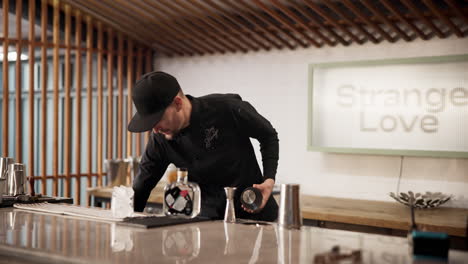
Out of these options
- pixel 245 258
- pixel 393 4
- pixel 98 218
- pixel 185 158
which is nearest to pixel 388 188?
pixel 393 4

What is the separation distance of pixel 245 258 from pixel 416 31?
3262 millimetres

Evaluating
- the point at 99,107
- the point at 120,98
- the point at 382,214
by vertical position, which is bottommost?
the point at 382,214

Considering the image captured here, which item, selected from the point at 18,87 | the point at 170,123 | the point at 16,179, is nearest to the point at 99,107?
the point at 18,87

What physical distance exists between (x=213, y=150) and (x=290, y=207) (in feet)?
2.53

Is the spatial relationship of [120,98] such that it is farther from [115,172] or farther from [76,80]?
[115,172]

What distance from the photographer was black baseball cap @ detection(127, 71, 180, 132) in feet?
8.39

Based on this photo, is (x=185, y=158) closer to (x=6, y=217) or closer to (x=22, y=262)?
(x=6, y=217)

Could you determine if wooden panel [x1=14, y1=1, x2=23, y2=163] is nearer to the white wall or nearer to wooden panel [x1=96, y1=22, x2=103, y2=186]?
wooden panel [x1=96, y1=22, x2=103, y2=186]

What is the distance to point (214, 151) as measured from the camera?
3.02 m

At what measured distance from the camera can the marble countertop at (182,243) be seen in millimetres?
1756

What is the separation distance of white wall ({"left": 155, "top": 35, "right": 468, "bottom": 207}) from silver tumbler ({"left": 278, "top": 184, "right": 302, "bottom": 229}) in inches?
103

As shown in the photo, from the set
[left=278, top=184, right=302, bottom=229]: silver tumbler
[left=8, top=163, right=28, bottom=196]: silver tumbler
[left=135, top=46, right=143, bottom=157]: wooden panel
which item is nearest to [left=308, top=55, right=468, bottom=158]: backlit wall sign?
[left=135, top=46, right=143, bottom=157]: wooden panel

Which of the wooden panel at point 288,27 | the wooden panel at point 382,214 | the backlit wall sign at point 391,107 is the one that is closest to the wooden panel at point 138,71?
the wooden panel at point 288,27

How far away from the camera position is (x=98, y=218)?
8.41 feet
